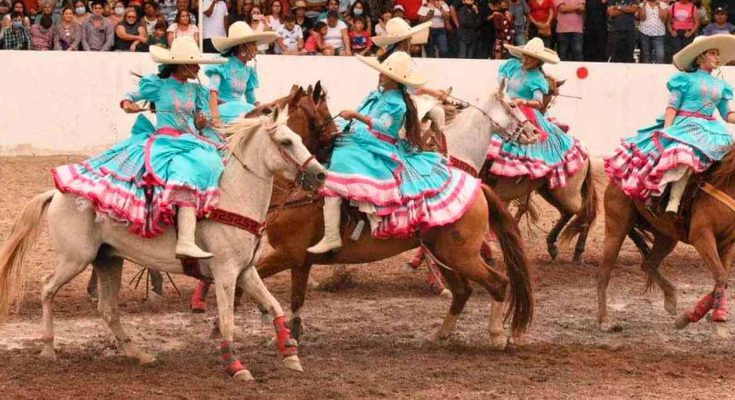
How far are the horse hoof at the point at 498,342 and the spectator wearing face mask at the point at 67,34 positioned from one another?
30.7 ft

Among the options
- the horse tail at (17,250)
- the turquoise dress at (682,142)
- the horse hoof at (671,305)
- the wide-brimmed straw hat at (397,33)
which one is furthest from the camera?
the horse hoof at (671,305)

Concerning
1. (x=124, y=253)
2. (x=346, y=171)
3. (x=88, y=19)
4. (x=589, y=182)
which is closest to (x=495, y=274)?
(x=346, y=171)

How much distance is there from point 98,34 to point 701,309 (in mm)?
10010

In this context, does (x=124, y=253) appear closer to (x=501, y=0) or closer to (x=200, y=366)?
(x=200, y=366)

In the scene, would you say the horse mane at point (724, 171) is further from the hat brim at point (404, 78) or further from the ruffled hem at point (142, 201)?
the ruffled hem at point (142, 201)

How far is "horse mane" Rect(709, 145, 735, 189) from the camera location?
10.3 m

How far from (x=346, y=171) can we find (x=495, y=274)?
132 cm

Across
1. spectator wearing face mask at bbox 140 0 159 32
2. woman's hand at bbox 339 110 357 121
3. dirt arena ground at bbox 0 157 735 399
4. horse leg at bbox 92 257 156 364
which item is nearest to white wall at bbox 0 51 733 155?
spectator wearing face mask at bbox 140 0 159 32

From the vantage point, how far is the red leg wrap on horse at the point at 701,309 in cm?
1023

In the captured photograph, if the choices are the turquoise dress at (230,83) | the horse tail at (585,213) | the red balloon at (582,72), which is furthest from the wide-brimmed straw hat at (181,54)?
the red balloon at (582,72)

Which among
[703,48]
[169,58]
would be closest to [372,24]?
[703,48]

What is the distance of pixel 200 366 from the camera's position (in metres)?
9.22

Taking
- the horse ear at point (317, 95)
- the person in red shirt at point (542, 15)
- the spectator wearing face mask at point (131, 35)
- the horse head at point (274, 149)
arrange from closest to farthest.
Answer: the horse head at point (274, 149)
the horse ear at point (317, 95)
the spectator wearing face mask at point (131, 35)
the person in red shirt at point (542, 15)

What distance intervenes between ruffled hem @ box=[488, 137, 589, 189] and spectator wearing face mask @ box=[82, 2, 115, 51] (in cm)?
704
